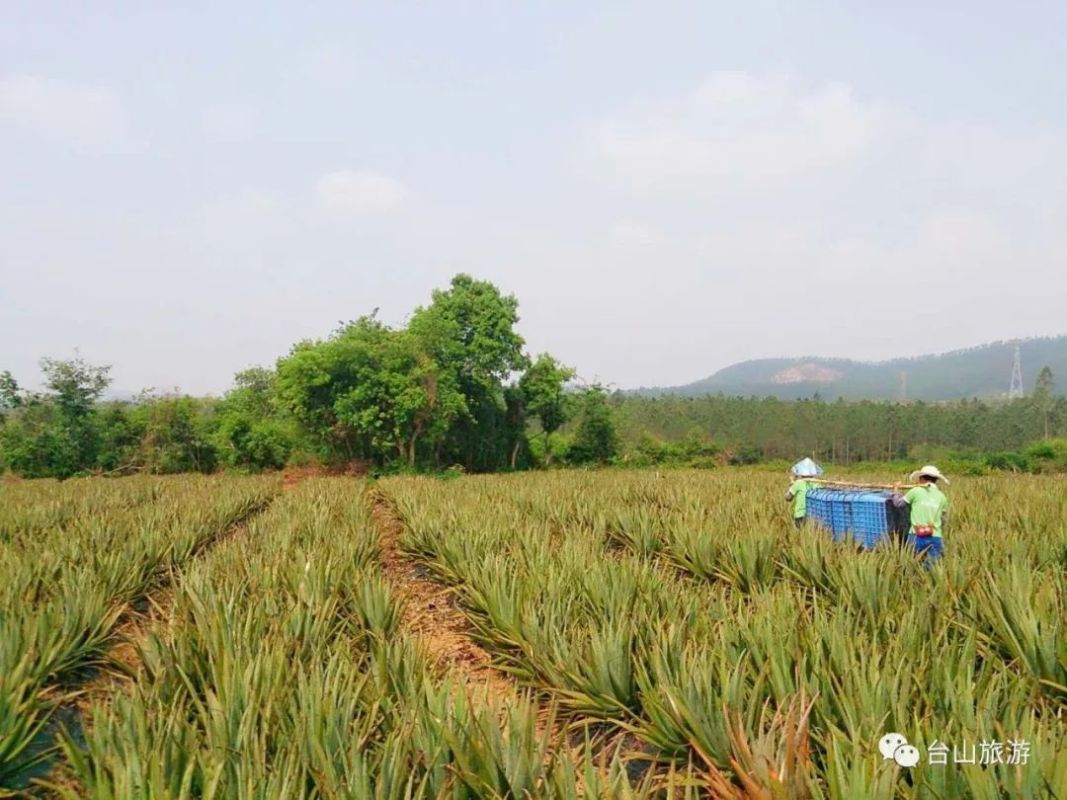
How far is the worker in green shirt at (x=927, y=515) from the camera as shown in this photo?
5789mm

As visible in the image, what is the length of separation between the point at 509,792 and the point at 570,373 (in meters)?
30.3

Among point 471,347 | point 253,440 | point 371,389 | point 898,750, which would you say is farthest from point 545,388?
point 898,750

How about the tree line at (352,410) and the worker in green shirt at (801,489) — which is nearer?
the worker in green shirt at (801,489)

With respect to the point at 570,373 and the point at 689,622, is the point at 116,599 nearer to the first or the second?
the point at 689,622

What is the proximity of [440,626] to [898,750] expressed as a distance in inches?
160

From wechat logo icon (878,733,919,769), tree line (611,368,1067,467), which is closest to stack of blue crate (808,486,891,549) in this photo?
wechat logo icon (878,733,919,769)

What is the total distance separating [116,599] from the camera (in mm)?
5406

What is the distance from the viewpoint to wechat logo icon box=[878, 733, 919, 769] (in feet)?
7.51

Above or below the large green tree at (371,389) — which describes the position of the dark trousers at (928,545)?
below

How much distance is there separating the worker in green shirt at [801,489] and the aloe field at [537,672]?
93 centimetres

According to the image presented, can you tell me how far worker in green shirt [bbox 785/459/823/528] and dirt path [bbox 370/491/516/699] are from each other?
4282 millimetres

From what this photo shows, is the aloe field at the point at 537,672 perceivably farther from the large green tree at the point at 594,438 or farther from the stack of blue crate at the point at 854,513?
the large green tree at the point at 594,438

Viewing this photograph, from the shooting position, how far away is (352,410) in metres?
25.7

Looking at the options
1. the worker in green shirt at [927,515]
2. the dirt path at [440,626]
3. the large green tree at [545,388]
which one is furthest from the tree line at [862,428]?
the worker in green shirt at [927,515]
